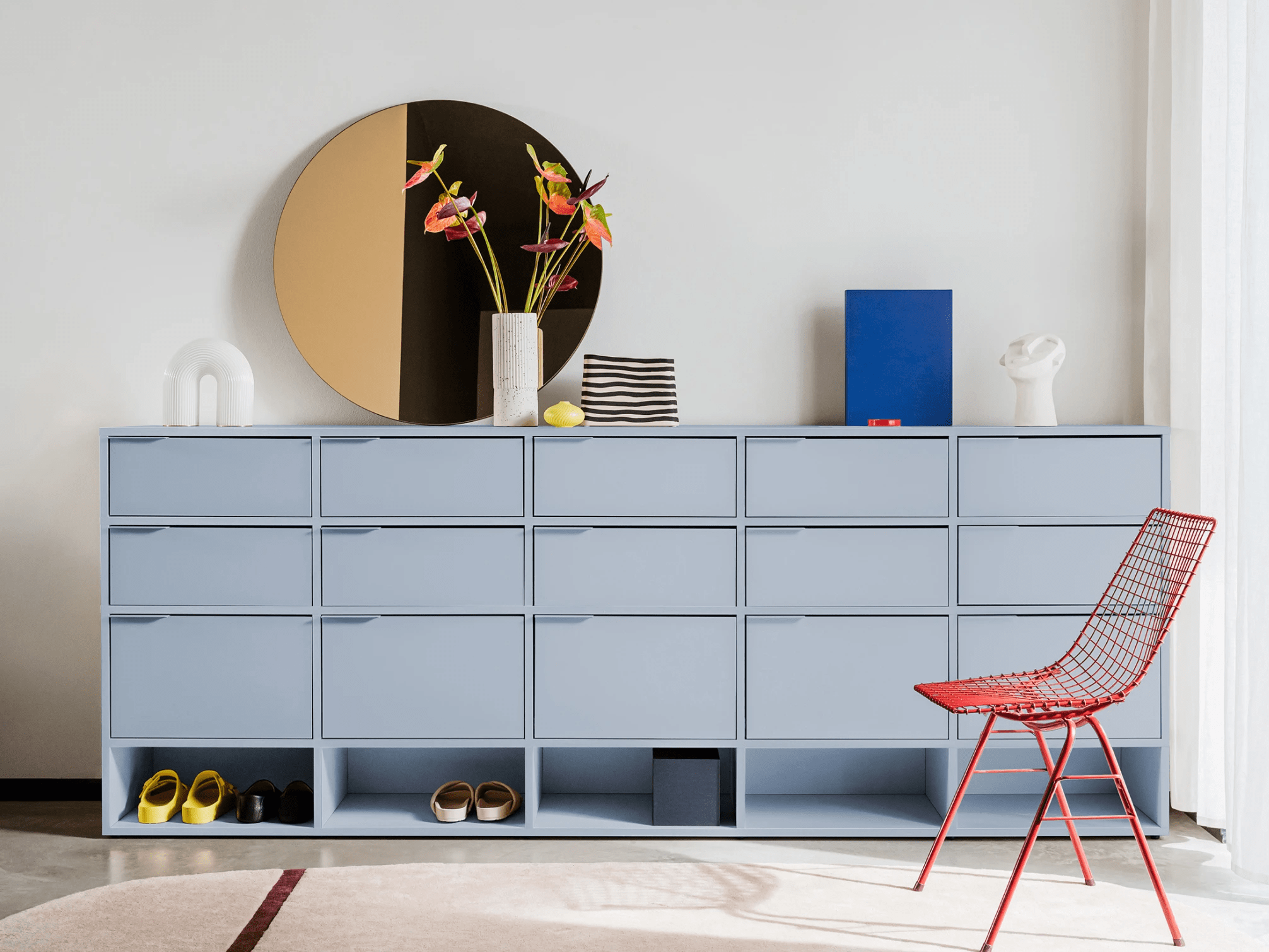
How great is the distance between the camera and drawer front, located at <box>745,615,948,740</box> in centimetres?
253

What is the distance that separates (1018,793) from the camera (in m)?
2.79

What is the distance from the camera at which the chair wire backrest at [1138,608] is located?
2008mm

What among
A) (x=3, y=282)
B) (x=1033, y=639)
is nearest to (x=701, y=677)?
(x=1033, y=639)

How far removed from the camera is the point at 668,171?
113 inches

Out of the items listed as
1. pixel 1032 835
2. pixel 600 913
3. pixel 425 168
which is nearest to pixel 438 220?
pixel 425 168

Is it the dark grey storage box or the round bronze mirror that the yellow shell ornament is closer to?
the round bronze mirror

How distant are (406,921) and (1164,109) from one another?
2.98 meters

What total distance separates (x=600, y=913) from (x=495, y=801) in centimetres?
65

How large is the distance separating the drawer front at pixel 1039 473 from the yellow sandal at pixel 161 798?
91.8 inches

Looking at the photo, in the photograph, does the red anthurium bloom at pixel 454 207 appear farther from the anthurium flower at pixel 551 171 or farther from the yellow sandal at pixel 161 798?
the yellow sandal at pixel 161 798

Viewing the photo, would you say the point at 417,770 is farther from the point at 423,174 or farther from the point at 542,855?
the point at 423,174

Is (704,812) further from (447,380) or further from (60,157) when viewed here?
(60,157)

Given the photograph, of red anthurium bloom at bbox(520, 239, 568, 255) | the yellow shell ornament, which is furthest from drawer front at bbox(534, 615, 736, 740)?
red anthurium bloom at bbox(520, 239, 568, 255)

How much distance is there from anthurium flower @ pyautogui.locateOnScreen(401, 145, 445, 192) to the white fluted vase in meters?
0.43
